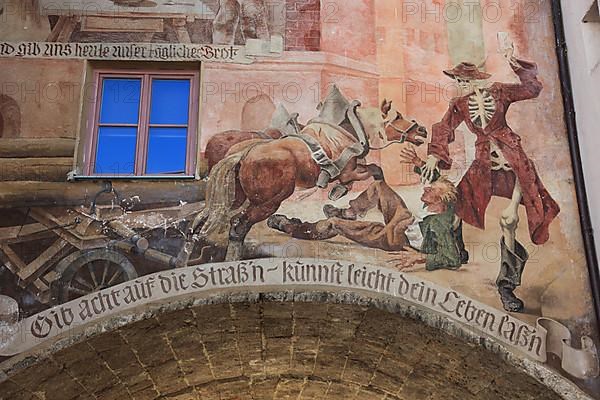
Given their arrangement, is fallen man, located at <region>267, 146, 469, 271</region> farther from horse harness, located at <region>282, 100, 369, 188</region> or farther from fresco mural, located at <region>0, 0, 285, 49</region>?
fresco mural, located at <region>0, 0, 285, 49</region>

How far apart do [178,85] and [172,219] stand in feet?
3.56

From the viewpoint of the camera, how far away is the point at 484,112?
6.82 meters

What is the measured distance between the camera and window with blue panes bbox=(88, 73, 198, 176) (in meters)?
6.62

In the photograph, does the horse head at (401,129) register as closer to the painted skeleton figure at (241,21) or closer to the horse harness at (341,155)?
the horse harness at (341,155)

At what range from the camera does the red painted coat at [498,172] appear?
6523 mm

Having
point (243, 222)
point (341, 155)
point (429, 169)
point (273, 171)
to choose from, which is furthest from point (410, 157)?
point (243, 222)

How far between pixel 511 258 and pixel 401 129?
3.91ft


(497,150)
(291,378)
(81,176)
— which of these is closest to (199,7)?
(81,176)

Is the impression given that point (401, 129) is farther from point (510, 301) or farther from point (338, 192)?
point (510, 301)

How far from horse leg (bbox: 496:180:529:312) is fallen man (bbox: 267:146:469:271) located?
0.27 metres

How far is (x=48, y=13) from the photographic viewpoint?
699cm

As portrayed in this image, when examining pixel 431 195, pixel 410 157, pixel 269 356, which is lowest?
pixel 269 356

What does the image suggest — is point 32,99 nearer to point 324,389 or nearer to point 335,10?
point 335,10

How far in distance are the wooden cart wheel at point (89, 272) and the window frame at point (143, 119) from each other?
0.57 m
